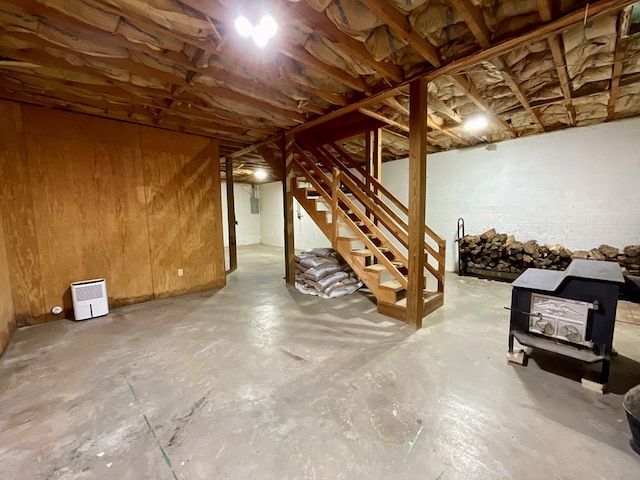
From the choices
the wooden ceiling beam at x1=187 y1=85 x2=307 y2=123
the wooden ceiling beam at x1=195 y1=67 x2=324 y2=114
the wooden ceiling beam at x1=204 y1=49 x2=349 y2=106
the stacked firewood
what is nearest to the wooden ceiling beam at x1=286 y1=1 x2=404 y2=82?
the wooden ceiling beam at x1=204 y1=49 x2=349 y2=106

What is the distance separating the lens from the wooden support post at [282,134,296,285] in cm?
437

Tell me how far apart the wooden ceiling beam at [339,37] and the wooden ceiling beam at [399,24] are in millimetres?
295

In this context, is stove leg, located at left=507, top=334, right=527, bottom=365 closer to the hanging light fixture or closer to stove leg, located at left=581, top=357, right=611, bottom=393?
stove leg, located at left=581, top=357, right=611, bottom=393

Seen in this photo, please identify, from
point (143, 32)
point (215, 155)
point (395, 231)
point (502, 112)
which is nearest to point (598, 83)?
point (502, 112)

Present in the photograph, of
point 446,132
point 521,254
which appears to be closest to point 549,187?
point 521,254

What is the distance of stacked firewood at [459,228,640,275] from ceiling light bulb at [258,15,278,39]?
475 centimetres

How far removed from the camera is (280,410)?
1.64 meters

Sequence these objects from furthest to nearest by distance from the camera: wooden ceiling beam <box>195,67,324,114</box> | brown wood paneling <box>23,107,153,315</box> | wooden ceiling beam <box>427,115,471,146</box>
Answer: wooden ceiling beam <box>427,115,471,146</box> < brown wood paneling <box>23,107,153,315</box> < wooden ceiling beam <box>195,67,324,114</box>

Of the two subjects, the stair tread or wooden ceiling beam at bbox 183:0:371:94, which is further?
the stair tread

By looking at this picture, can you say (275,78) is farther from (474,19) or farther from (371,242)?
(371,242)

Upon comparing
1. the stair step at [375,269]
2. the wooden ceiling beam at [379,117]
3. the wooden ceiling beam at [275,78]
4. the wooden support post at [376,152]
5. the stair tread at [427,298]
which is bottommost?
the stair tread at [427,298]

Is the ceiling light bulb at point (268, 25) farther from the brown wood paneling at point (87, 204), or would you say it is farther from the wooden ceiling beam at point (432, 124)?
the brown wood paneling at point (87, 204)

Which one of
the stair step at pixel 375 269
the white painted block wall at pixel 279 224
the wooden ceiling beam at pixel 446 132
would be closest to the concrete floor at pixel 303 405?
the stair step at pixel 375 269

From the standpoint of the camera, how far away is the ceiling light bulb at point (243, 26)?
1663mm
